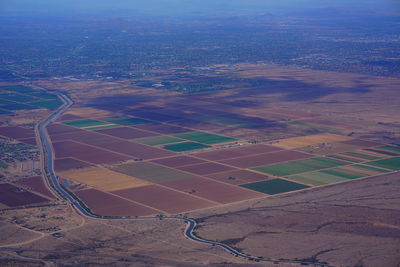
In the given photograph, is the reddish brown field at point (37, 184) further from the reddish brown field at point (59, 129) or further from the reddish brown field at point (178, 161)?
the reddish brown field at point (59, 129)

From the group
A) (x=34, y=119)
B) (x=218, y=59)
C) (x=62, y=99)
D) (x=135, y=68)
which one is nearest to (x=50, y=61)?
(x=135, y=68)

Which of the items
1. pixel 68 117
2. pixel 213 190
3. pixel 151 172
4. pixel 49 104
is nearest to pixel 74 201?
pixel 151 172

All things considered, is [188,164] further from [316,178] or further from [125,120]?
[125,120]

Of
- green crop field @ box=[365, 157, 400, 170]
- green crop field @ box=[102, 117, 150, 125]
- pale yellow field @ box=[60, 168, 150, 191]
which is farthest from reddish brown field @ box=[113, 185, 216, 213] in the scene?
green crop field @ box=[102, 117, 150, 125]

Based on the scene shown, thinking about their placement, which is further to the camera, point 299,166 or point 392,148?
point 392,148

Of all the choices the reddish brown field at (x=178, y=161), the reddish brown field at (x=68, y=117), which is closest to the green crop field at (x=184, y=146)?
Answer: the reddish brown field at (x=178, y=161)

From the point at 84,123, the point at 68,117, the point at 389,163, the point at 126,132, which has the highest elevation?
the point at 389,163

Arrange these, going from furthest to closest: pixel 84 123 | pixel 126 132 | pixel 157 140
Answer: pixel 84 123, pixel 126 132, pixel 157 140
